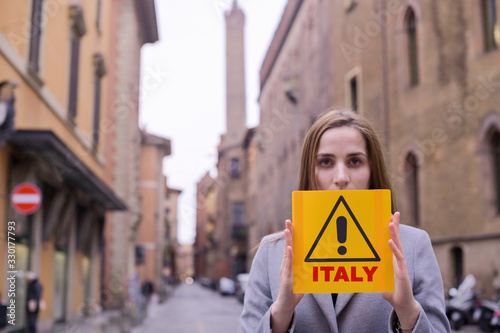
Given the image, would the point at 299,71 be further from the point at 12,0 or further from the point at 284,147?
the point at 12,0

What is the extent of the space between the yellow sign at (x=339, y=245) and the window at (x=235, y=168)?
76379 millimetres

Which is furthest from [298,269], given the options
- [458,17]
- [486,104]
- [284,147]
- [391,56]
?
[284,147]

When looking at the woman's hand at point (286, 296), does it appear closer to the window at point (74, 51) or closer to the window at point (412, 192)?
the window at point (74, 51)

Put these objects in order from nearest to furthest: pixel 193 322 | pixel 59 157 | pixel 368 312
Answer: pixel 368 312 < pixel 59 157 < pixel 193 322

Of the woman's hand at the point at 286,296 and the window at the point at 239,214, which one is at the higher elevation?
the window at the point at 239,214

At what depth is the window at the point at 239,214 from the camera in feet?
253

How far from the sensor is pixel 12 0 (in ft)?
46.8

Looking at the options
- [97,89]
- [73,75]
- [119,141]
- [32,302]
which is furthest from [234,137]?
[32,302]

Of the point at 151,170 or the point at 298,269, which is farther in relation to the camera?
the point at 151,170

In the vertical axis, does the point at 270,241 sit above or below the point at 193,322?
above

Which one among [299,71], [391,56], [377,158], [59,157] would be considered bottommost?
[377,158]

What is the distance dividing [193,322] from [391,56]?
502 inches

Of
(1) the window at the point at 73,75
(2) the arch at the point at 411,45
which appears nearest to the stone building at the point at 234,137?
(2) the arch at the point at 411,45

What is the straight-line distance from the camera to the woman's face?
2580 mm
